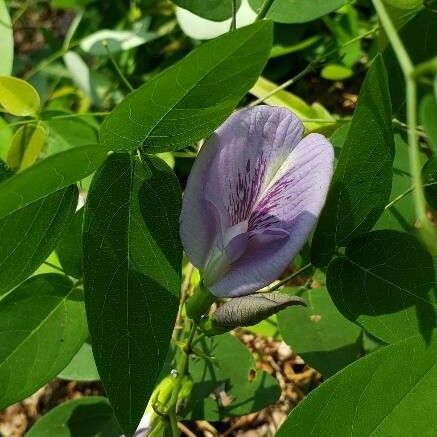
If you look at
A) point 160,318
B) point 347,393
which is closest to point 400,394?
point 347,393

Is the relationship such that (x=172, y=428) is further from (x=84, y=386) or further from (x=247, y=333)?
(x=84, y=386)

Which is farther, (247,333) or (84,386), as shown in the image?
(84,386)

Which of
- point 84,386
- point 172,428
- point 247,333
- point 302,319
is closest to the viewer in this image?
point 172,428

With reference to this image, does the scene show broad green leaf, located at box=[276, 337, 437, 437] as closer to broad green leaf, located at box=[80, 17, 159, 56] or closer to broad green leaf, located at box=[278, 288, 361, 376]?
broad green leaf, located at box=[278, 288, 361, 376]

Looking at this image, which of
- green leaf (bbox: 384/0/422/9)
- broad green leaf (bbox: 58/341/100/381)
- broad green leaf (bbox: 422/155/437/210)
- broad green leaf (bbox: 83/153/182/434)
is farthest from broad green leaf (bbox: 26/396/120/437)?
green leaf (bbox: 384/0/422/9)

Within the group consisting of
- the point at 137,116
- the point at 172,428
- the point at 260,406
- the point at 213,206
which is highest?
the point at 137,116

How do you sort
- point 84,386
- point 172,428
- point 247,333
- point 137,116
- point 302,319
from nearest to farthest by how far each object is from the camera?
1. point 137,116
2. point 172,428
3. point 302,319
4. point 247,333
5. point 84,386
